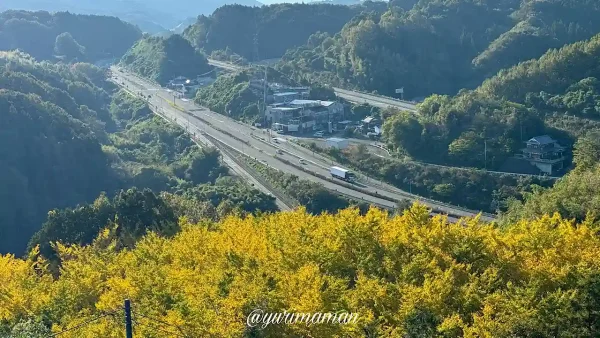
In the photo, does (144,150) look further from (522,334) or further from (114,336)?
(522,334)

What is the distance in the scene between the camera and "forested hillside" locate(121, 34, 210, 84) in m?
57.7

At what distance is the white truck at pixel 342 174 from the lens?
103ft

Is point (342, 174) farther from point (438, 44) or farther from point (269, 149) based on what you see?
point (438, 44)

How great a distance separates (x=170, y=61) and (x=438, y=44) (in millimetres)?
24565

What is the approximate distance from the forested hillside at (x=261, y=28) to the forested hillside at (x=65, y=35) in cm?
1301

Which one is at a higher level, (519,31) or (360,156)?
(519,31)

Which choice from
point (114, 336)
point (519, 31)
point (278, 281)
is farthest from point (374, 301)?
point (519, 31)

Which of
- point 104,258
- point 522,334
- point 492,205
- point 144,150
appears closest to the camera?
point 522,334

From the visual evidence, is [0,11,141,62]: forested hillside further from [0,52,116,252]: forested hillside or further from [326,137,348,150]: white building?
[326,137,348,150]: white building

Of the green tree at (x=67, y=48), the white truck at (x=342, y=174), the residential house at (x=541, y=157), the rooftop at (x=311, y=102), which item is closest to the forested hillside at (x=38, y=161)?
the white truck at (x=342, y=174)

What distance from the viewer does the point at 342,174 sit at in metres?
31.3

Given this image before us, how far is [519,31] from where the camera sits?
5138 cm

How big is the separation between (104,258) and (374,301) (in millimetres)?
8128

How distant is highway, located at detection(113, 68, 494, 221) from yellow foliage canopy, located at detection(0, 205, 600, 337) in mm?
14594
